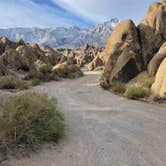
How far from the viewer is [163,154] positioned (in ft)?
22.6

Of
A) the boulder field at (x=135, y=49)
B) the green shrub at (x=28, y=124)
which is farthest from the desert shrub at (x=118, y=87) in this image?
the green shrub at (x=28, y=124)

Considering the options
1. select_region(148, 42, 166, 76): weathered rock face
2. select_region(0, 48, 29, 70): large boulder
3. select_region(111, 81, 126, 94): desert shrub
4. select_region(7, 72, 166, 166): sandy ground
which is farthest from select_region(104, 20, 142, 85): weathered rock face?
select_region(0, 48, 29, 70): large boulder

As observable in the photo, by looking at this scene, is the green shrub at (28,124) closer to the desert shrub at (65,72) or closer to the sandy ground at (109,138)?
the sandy ground at (109,138)

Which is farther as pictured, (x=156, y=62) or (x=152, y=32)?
(x=152, y=32)

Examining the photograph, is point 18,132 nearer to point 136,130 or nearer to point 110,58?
point 136,130

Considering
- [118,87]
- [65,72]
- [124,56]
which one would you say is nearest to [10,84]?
[118,87]

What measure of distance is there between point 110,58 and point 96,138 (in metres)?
12.6

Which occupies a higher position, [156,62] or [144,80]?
[156,62]

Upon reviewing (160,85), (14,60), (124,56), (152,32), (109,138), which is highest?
(152,32)

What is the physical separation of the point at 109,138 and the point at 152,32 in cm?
1470

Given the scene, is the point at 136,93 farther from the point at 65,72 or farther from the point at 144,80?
the point at 65,72

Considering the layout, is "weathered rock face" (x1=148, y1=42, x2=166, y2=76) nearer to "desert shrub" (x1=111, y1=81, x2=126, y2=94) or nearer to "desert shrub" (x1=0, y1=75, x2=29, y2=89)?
"desert shrub" (x1=111, y1=81, x2=126, y2=94)

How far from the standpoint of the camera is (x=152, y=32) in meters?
21.1

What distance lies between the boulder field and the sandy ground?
6320 millimetres
